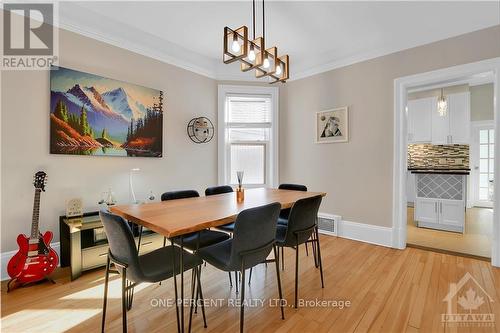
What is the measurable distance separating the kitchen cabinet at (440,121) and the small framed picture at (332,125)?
9.44ft

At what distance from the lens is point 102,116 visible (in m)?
2.89

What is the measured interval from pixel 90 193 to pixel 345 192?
3.46 meters

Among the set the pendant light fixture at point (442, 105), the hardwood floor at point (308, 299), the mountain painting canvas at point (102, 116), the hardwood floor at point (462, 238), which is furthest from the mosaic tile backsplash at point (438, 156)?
the mountain painting canvas at point (102, 116)

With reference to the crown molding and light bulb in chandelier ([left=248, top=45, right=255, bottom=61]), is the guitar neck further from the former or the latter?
light bulb in chandelier ([left=248, top=45, right=255, bottom=61])

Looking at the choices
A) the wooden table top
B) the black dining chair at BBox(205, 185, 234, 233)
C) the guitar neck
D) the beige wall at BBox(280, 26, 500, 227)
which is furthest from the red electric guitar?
the beige wall at BBox(280, 26, 500, 227)

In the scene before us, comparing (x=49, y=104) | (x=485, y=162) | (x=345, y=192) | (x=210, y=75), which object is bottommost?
(x=345, y=192)

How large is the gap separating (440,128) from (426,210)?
215 cm

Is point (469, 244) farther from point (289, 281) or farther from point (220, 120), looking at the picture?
point (220, 120)

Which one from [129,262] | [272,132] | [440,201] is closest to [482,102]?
[440,201]

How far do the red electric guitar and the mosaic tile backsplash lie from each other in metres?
7.08

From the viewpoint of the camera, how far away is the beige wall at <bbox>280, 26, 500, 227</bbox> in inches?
118

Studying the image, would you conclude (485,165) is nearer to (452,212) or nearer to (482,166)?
(482,166)

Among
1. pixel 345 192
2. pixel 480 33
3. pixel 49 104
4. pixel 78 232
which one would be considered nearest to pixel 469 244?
pixel 345 192

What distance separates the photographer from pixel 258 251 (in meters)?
1.61
